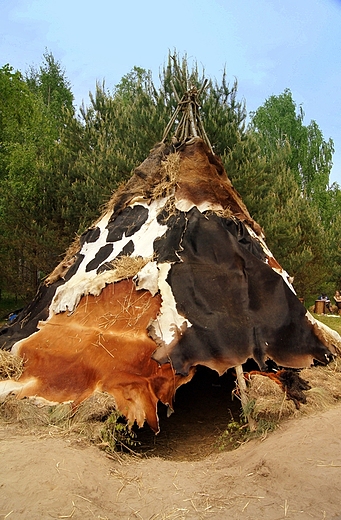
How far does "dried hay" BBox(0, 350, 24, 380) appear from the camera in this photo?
193 inches

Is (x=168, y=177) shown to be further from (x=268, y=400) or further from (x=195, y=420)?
(x=268, y=400)

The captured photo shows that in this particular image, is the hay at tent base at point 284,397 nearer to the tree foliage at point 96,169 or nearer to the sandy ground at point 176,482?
the sandy ground at point 176,482

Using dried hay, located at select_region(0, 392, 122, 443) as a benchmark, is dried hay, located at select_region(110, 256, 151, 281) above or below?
Answer: above

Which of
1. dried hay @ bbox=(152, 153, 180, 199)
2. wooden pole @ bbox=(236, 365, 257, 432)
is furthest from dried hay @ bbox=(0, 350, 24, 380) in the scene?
dried hay @ bbox=(152, 153, 180, 199)

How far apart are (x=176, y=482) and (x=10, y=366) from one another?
2606mm

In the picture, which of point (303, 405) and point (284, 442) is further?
point (303, 405)

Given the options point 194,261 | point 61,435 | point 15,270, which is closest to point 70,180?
point 15,270

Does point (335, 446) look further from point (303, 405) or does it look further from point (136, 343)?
point (136, 343)

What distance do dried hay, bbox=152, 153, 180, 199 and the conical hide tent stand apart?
0.05 feet

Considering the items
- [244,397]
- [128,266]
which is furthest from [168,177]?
[244,397]

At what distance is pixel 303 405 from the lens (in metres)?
4.12

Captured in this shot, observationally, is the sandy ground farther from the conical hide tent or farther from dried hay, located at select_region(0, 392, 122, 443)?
the conical hide tent

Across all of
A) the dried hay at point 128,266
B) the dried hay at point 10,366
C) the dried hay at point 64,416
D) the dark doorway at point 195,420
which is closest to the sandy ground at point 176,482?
the dried hay at point 64,416

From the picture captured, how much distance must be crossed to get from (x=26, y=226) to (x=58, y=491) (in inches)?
456
